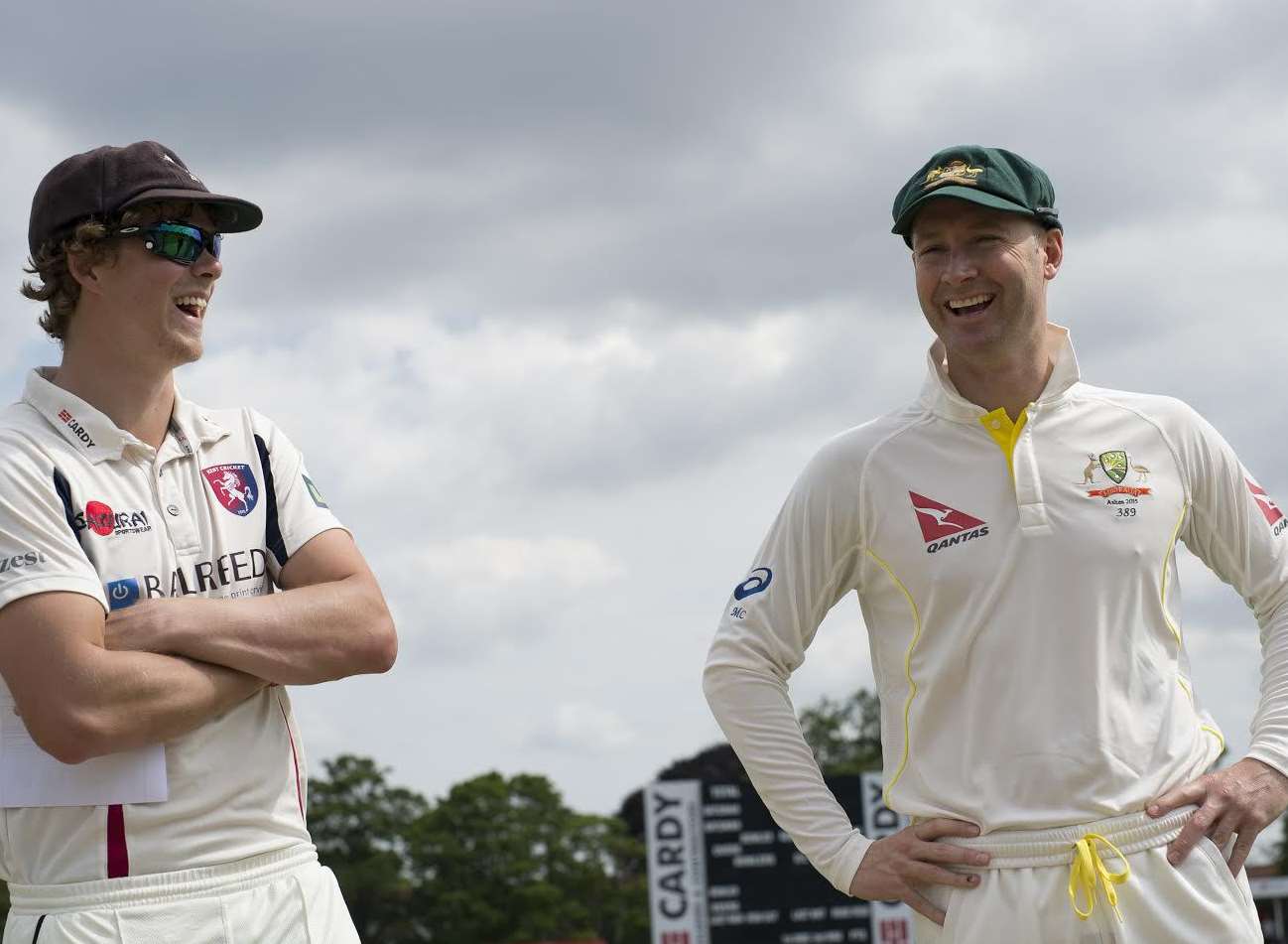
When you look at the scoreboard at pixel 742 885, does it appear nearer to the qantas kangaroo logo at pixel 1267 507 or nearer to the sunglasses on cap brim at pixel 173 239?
the qantas kangaroo logo at pixel 1267 507

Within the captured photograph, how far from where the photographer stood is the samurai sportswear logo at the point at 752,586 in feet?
12.6

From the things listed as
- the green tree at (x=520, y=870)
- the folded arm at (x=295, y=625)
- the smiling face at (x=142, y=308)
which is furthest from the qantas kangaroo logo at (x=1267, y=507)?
the green tree at (x=520, y=870)

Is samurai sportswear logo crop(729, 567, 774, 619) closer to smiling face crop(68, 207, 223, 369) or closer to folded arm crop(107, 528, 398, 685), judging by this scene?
folded arm crop(107, 528, 398, 685)

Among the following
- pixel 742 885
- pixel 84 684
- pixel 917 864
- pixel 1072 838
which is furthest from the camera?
pixel 742 885

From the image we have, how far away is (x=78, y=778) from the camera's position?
325cm

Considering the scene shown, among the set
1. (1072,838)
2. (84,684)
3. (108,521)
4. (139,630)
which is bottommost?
(1072,838)

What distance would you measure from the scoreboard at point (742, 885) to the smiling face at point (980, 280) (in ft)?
72.3

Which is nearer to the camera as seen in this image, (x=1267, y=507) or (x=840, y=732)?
(x=1267, y=507)

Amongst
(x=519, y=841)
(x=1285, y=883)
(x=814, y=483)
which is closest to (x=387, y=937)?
(x=519, y=841)

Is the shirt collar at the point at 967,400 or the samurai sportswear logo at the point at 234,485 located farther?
the shirt collar at the point at 967,400

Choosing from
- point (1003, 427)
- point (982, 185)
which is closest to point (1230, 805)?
point (1003, 427)

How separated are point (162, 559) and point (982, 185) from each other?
190cm

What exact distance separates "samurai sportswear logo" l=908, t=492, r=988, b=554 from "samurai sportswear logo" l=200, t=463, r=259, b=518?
1.44m

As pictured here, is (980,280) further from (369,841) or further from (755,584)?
(369,841)
